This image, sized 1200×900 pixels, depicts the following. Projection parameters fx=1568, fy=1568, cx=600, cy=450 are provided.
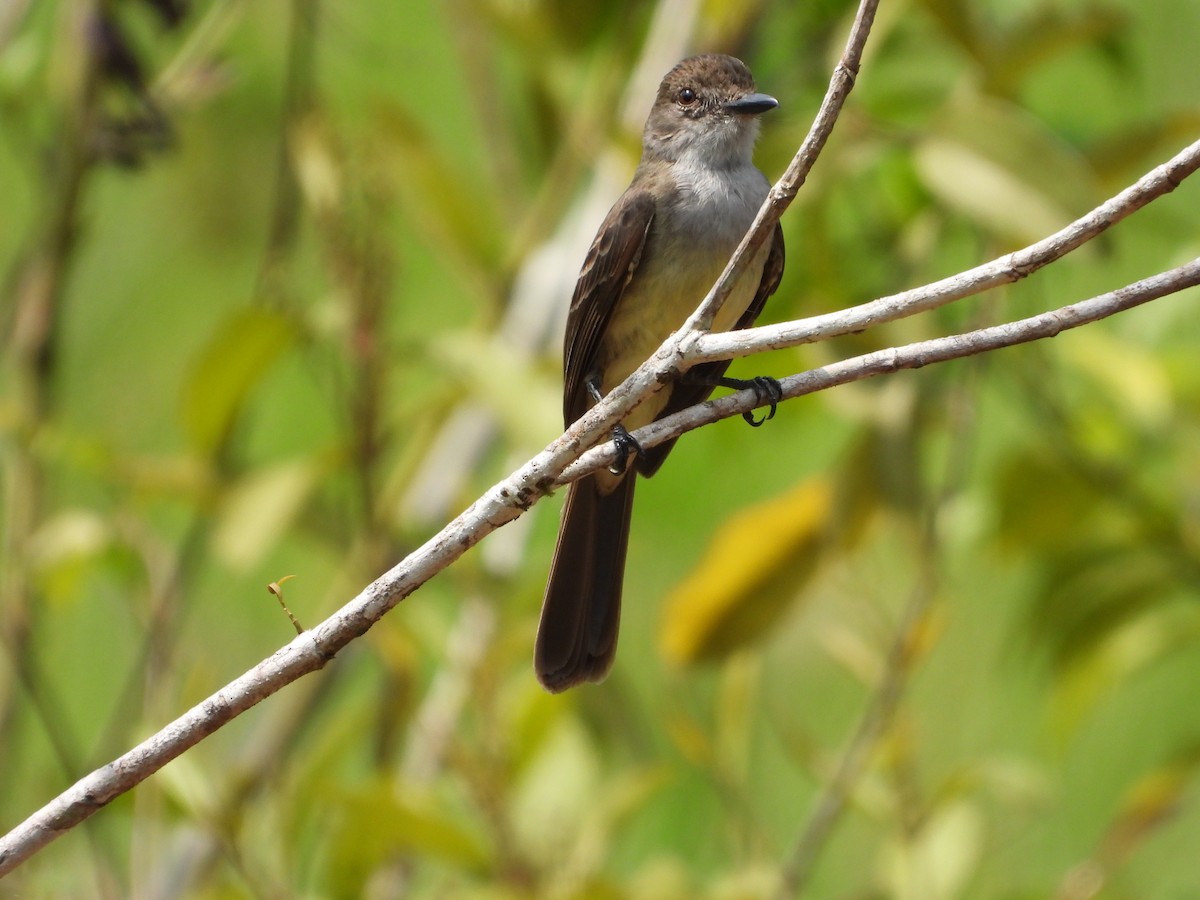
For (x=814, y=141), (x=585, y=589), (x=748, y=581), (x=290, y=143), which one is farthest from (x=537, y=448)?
(x=814, y=141)

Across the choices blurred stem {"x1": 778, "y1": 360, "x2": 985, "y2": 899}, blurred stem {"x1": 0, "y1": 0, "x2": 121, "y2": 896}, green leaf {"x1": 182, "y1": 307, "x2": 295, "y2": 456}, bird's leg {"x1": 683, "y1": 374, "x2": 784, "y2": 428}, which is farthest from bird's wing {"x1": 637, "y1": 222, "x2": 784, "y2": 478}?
blurred stem {"x1": 0, "y1": 0, "x2": 121, "y2": 896}

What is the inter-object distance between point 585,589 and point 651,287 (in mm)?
572

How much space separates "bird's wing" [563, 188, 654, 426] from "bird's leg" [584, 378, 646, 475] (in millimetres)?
45

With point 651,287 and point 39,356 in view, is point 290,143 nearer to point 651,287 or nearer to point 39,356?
point 39,356

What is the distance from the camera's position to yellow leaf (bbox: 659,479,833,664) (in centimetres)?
301

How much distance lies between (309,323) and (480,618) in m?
0.66

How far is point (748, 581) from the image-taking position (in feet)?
9.91

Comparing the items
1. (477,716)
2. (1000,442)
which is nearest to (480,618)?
(477,716)

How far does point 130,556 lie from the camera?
10.1ft

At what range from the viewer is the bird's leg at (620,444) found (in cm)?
207

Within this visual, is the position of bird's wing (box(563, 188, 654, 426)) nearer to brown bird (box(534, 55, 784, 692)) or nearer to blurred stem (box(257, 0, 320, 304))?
brown bird (box(534, 55, 784, 692))

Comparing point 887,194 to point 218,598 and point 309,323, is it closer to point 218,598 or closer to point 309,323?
point 309,323

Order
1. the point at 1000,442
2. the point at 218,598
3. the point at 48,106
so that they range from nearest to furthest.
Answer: the point at 48,106 < the point at 1000,442 < the point at 218,598

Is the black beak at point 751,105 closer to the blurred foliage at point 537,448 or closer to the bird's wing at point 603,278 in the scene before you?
the blurred foliage at point 537,448
